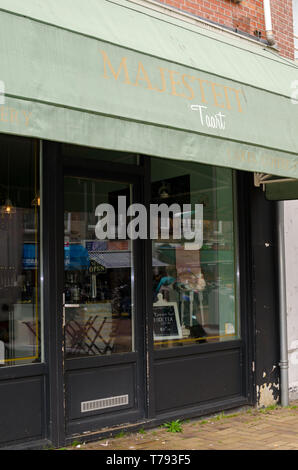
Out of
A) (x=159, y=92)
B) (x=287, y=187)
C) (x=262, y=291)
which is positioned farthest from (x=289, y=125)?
(x=262, y=291)

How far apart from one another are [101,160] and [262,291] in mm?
2506

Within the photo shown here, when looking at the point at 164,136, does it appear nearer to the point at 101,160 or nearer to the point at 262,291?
the point at 101,160

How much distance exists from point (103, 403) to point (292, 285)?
297cm

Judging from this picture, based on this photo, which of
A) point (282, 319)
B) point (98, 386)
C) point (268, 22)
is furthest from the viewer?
point (268, 22)

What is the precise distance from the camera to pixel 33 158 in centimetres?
517

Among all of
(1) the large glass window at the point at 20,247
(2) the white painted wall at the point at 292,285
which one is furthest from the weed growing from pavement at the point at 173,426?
(2) the white painted wall at the point at 292,285

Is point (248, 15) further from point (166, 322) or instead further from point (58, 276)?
point (58, 276)

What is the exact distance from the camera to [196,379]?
6.05 meters

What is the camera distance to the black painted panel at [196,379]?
5.77m

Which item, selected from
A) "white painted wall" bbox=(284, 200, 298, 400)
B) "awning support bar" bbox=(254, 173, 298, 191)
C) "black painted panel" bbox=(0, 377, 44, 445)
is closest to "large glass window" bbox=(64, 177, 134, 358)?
"black painted panel" bbox=(0, 377, 44, 445)

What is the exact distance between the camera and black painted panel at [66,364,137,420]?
16.9 feet

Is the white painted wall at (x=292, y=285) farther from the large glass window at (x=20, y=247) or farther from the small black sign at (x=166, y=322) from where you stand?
the large glass window at (x=20, y=247)

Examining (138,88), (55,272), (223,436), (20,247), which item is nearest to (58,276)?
(55,272)

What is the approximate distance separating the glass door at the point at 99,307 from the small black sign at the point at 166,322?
0.36m
